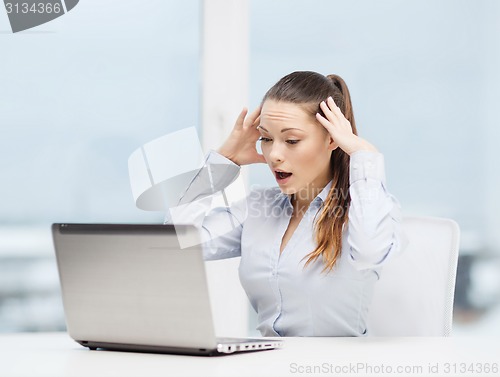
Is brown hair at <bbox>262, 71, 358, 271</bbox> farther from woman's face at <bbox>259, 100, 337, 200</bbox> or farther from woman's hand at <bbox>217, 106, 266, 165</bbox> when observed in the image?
woman's hand at <bbox>217, 106, 266, 165</bbox>

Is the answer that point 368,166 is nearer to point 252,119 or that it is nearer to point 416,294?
point 416,294

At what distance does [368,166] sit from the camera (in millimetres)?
1693

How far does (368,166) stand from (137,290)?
2.25 feet

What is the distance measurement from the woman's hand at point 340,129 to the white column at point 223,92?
3.04 feet

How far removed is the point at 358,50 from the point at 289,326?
4.53ft

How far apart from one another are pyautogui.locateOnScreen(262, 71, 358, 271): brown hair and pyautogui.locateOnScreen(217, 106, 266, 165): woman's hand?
0.60ft

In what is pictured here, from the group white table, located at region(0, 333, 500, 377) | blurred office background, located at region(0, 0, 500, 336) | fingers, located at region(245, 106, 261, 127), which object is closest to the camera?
white table, located at region(0, 333, 500, 377)

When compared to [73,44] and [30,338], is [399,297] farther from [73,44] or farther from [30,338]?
[73,44]

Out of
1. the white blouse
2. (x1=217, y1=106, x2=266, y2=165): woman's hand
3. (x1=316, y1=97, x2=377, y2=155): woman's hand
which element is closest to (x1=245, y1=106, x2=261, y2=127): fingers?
(x1=217, y1=106, x2=266, y2=165): woman's hand

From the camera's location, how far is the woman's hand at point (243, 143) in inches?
82.6

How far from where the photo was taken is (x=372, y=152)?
1708 mm

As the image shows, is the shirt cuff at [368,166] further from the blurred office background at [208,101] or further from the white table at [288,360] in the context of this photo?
the blurred office background at [208,101]

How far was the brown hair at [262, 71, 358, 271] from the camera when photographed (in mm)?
1794

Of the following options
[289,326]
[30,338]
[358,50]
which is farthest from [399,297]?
[358,50]
